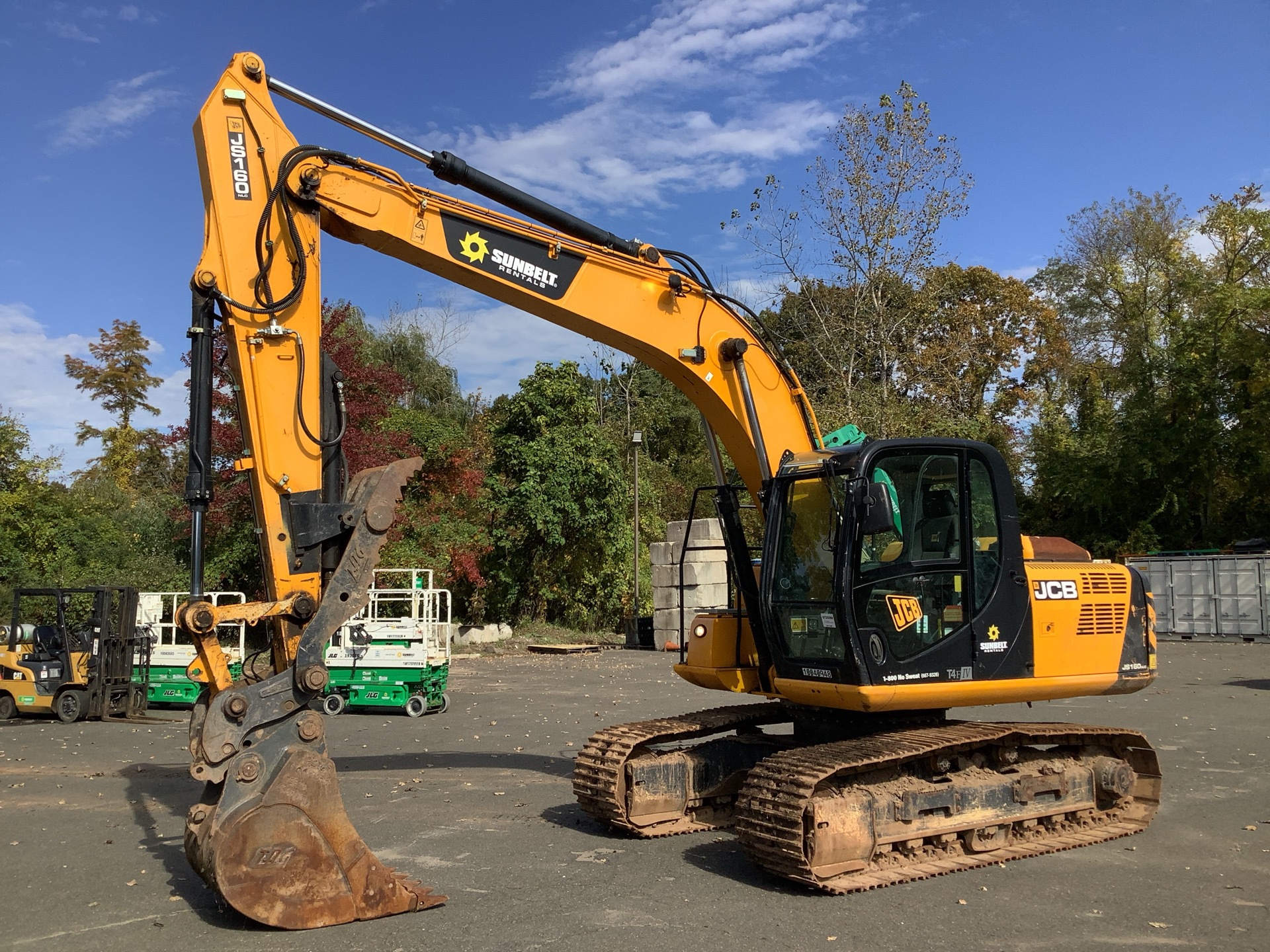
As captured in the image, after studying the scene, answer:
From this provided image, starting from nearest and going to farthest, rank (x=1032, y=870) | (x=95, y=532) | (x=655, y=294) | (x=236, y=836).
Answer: (x=236, y=836) < (x=1032, y=870) < (x=655, y=294) < (x=95, y=532)

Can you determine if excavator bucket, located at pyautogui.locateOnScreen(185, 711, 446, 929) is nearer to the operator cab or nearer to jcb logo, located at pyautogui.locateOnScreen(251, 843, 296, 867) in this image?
jcb logo, located at pyautogui.locateOnScreen(251, 843, 296, 867)

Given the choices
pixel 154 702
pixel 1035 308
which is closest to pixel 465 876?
pixel 154 702

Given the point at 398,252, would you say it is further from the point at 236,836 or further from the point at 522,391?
the point at 522,391

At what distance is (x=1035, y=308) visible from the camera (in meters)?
41.7

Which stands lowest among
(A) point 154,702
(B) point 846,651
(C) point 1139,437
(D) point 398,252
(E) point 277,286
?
(A) point 154,702

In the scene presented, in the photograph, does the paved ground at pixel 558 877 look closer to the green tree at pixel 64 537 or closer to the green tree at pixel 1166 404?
the green tree at pixel 64 537

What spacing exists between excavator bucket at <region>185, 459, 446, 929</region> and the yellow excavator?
1 cm

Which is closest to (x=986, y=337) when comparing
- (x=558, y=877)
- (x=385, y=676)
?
(x=385, y=676)

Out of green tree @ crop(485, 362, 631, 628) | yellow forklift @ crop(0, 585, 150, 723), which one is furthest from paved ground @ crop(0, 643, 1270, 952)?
green tree @ crop(485, 362, 631, 628)

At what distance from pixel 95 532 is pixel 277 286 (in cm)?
2333

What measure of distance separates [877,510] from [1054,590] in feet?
6.52

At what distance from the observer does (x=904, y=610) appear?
6.77 metres

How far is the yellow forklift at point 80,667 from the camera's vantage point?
50.5ft

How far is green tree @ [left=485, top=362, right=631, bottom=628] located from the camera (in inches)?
1106
